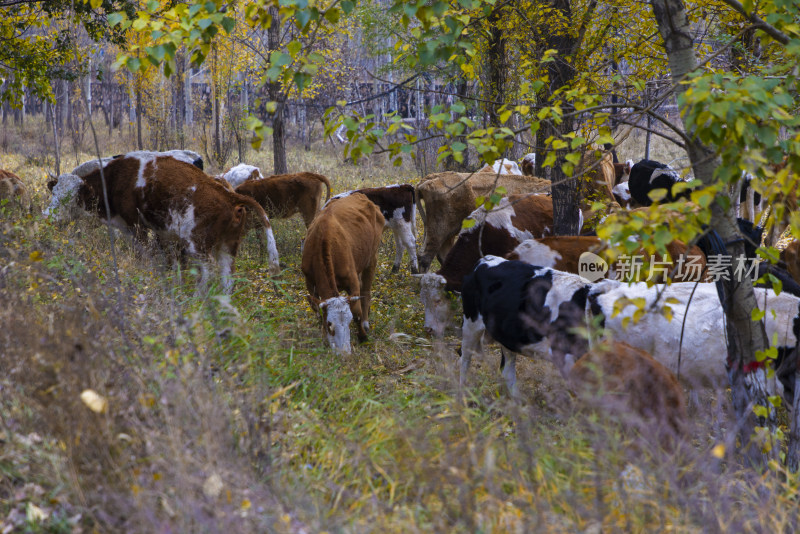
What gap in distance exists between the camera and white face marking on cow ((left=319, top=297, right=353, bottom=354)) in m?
6.92

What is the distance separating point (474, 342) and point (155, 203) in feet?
14.9

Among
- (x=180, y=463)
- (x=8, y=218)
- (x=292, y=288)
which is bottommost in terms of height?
(x=292, y=288)

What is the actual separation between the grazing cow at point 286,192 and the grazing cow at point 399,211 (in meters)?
1.23

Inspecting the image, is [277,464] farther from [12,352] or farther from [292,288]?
[292,288]

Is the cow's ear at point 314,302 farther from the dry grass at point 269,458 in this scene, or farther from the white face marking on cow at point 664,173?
the white face marking on cow at point 664,173

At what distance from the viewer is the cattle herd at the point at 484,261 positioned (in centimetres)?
495

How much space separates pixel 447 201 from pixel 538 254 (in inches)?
135

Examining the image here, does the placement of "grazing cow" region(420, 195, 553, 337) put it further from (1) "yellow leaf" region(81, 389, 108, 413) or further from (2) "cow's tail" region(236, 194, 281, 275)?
(1) "yellow leaf" region(81, 389, 108, 413)

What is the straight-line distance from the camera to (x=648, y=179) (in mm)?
12172

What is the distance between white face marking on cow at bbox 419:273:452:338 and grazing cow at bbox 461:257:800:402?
5.23 ft

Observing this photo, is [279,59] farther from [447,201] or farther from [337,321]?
[447,201]

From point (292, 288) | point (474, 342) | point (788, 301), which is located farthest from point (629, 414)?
point (292, 288)

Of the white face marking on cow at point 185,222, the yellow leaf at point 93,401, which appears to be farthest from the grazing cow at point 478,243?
the yellow leaf at point 93,401

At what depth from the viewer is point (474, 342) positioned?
6621 mm
